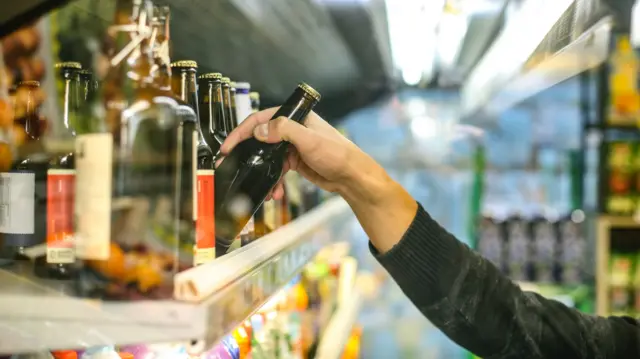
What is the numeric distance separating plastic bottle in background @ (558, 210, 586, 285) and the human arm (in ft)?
8.22

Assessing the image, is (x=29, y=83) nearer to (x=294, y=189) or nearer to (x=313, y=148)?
(x=313, y=148)

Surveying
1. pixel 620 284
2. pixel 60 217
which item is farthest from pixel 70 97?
pixel 620 284

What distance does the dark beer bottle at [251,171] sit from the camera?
988 mm

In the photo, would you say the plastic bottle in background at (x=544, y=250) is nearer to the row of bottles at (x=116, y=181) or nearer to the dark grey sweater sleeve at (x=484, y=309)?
the dark grey sweater sleeve at (x=484, y=309)

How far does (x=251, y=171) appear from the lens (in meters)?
1.04

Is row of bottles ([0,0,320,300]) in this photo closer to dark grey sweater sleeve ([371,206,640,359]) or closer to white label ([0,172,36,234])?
white label ([0,172,36,234])

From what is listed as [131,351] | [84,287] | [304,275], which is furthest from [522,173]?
[84,287]

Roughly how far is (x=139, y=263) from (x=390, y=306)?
3400mm

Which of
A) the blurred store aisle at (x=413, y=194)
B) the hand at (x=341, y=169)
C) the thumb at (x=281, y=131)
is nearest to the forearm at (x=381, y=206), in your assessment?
the hand at (x=341, y=169)

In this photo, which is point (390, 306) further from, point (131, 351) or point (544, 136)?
point (131, 351)

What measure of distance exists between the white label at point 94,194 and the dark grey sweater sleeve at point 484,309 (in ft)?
2.45

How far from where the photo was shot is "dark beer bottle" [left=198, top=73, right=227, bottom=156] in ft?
3.51

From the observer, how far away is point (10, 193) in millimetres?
817

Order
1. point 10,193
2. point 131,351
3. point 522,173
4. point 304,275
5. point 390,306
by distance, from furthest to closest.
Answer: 1. point 522,173
2. point 390,306
3. point 304,275
4. point 131,351
5. point 10,193
